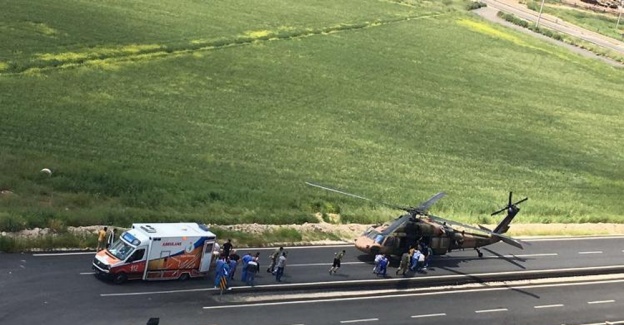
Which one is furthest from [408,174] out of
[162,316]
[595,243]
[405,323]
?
[162,316]

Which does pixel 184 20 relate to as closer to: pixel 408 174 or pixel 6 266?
pixel 408 174

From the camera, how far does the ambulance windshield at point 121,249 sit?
34.4 m

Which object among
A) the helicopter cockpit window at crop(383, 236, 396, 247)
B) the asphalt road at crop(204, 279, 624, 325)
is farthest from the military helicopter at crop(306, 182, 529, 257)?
the asphalt road at crop(204, 279, 624, 325)

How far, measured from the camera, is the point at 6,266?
3462cm

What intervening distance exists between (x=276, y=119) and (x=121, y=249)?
3423cm

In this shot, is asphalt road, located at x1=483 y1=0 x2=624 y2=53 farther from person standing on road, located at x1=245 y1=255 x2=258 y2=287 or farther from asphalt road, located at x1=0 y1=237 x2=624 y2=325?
person standing on road, located at x1=245 y1=255 x2=258 y2=287

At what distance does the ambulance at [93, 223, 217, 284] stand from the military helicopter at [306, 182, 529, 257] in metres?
8.05

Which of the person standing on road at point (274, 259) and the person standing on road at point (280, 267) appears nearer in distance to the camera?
the person standing on road at point (280, 267)

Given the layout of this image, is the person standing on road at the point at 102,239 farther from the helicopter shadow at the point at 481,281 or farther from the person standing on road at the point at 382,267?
the helicopter shadow at the point at 481,281

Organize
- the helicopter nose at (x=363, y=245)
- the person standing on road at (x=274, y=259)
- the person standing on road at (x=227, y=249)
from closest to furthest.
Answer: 1. the person standing on road at (x=227, y=249)
2. the person standing on road at (x=274, y=259)
3. the helicopter nose at (x=363, y=245)

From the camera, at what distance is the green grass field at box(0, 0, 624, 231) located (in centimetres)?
4738

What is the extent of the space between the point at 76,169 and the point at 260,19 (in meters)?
56.7

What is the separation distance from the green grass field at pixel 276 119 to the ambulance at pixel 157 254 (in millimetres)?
6054

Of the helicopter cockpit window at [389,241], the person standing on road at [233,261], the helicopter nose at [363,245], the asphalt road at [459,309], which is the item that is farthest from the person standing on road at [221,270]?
the helicopter cockpit window at [389,241]
